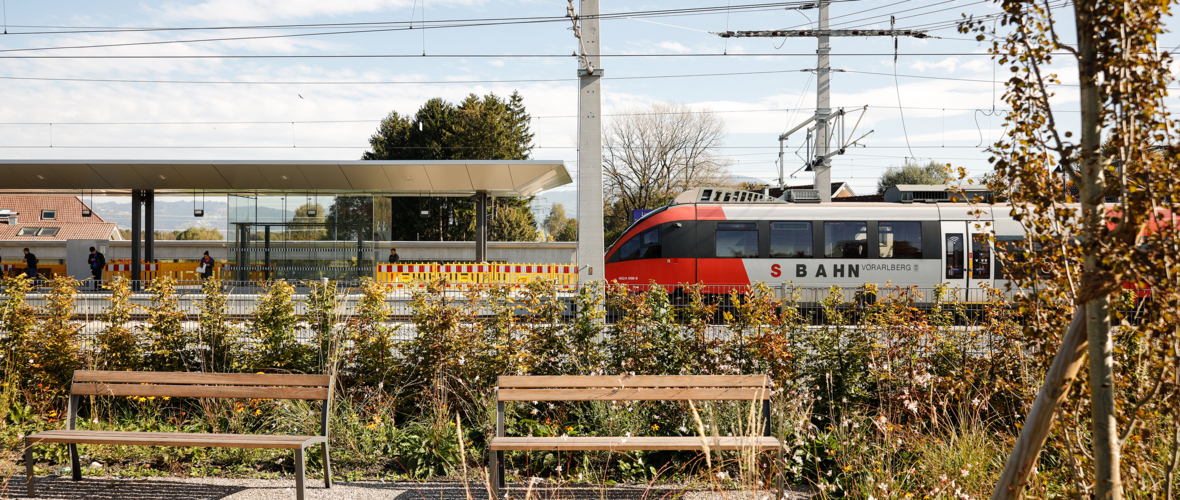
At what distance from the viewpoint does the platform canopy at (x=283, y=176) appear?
65.6 feet

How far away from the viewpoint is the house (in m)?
59.4

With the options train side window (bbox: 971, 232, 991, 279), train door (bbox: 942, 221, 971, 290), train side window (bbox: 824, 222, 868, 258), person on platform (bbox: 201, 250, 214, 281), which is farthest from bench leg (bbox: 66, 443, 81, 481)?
person on platform (bbox: 201, 250, 214, 281)

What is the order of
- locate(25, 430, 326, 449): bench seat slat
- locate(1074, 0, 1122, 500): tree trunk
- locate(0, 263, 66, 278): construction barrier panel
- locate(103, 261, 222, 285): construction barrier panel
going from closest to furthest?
locate(1074, 0, 1122, 500): tree trunk
locate(25, 430, 326, 449): bench seat slat
locate(103, 261, 222, 285): construction barrier panel
locate(0, 263, 66, 278): construction barrier panel

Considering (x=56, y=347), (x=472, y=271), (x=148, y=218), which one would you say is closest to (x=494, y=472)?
(x=56, y=347)

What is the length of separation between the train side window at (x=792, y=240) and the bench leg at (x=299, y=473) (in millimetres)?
13463

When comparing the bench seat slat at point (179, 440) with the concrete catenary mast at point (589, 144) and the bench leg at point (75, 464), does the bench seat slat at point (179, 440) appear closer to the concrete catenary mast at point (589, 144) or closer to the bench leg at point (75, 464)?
the bench leg at point (75, 464)

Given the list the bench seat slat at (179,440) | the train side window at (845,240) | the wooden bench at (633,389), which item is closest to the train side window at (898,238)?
the train side window at (845,240)

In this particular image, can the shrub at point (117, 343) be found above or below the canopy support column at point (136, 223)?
below

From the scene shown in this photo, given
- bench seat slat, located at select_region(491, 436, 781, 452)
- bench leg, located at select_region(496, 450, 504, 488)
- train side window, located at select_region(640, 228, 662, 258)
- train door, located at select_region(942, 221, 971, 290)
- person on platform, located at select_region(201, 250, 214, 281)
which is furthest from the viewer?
person on platform, located at select_region(201, 250, 214, 281)

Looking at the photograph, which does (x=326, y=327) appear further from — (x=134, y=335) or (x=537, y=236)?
(x=537, y=236)

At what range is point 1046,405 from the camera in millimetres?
2475

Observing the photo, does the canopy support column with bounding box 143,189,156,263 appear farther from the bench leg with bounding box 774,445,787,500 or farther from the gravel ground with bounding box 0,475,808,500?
the bench leg with bounding box 774,445,787,500

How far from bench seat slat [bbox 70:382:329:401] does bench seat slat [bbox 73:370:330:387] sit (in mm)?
34

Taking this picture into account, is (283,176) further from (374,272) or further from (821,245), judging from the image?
(821,245)
